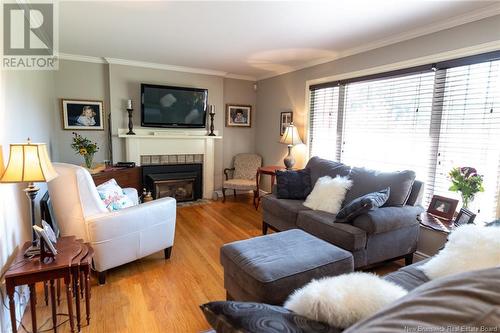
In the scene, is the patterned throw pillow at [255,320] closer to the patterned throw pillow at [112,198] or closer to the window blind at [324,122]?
the patterned throw pillow at [112,198]

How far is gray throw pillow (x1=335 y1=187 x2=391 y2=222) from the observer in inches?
96.1

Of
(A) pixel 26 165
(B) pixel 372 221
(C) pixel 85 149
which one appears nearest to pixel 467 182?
(B) pixel 372 221

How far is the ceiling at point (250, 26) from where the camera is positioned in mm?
2385

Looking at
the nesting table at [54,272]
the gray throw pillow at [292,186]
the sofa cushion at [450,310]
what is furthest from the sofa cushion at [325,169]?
the sofa cushion at [450,310]

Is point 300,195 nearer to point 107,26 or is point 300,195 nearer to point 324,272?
point 324,272

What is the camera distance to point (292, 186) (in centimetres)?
345

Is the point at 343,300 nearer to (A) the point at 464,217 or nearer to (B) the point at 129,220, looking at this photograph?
(A) the point at 464,217

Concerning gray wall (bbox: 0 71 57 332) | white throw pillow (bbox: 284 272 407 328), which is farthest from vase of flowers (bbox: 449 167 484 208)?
gray wall (bbox: 0 71 57 332)

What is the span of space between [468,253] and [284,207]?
6.23 ft

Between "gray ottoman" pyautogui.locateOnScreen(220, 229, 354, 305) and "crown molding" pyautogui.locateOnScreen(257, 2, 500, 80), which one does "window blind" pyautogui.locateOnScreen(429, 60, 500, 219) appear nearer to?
"crown molding" pyautogui.locateOnScreen(257, 2, 500, 80)

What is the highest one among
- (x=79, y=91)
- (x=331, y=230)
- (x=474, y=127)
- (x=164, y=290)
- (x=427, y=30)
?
(x=427, y=30)

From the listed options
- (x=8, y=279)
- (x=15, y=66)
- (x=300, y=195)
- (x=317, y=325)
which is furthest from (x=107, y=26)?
(x=317, y=325)

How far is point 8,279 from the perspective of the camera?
1526mm

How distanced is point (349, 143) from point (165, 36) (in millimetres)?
2697
